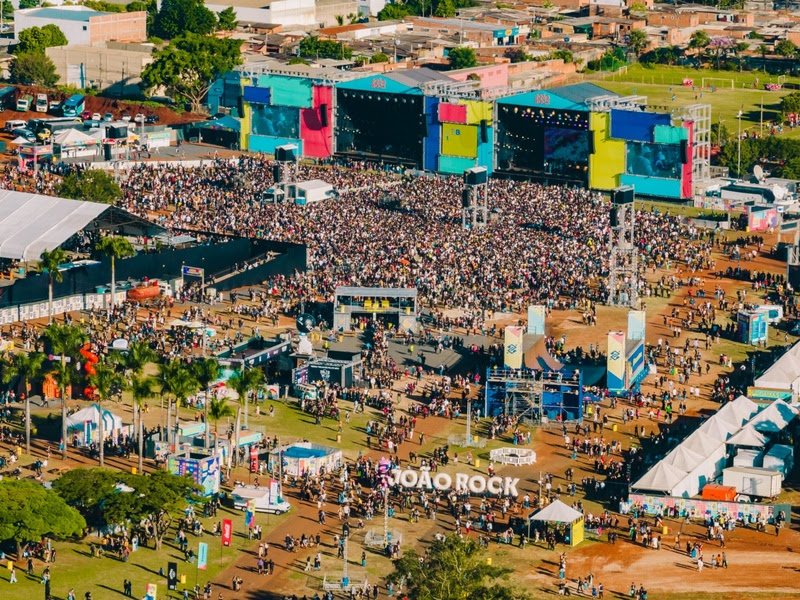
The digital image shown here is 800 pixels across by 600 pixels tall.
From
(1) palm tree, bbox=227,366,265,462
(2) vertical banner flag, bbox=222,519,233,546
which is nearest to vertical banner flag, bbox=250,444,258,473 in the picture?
(1) palm tree, bbox=227,366,265,462

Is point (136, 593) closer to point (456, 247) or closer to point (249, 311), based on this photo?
point (249, 311)

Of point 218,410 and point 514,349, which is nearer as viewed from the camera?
point 218,410

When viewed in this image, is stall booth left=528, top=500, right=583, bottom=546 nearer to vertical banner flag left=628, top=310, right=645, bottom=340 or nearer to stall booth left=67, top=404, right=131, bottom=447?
stall booth left=67, top=404, right=131, bottom=447

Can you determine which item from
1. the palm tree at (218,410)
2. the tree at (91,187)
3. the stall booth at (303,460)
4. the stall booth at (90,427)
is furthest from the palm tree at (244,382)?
the tree at (91,187)

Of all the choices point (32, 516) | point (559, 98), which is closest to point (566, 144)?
point (559, 98)

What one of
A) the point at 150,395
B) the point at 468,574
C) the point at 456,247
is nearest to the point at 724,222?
the point at 456,247

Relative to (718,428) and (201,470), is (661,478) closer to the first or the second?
(718,428)
